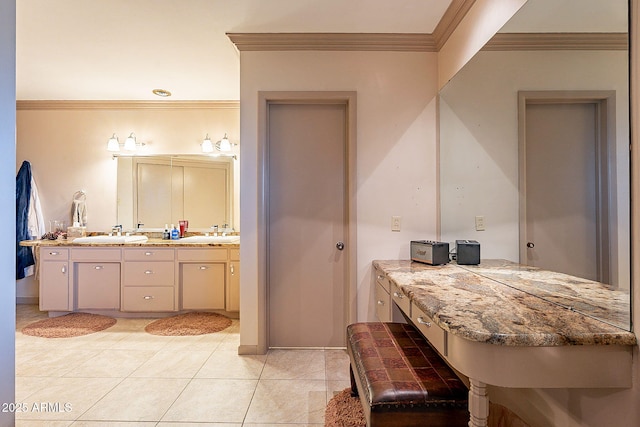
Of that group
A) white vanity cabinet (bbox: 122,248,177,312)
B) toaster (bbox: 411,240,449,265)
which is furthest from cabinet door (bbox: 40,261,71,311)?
toaster (bbox: 411,240,449,265)

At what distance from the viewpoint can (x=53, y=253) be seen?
3.13m

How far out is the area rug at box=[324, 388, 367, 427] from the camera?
1.60m

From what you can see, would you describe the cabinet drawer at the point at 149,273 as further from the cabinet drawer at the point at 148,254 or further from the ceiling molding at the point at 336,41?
the ceiling molding at the point at 336,41

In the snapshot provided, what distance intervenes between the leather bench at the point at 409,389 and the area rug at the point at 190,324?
1998mm

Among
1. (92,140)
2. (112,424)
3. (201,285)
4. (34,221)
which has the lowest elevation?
(112,424)

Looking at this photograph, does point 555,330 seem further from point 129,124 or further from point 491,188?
point 129,124

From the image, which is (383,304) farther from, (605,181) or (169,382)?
(169,382)

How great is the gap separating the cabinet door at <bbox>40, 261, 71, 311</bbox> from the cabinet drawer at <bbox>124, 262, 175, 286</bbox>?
67 centimetres

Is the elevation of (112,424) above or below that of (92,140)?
below

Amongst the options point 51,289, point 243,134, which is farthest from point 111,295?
point 243,134

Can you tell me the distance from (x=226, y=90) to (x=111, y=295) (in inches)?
103

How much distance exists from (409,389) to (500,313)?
46cm

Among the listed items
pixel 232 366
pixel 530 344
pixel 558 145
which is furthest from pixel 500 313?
pixel 232 366

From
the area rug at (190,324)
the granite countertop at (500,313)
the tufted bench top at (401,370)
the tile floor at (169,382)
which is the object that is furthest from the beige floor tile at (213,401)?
the granite countertop at (500,313)
